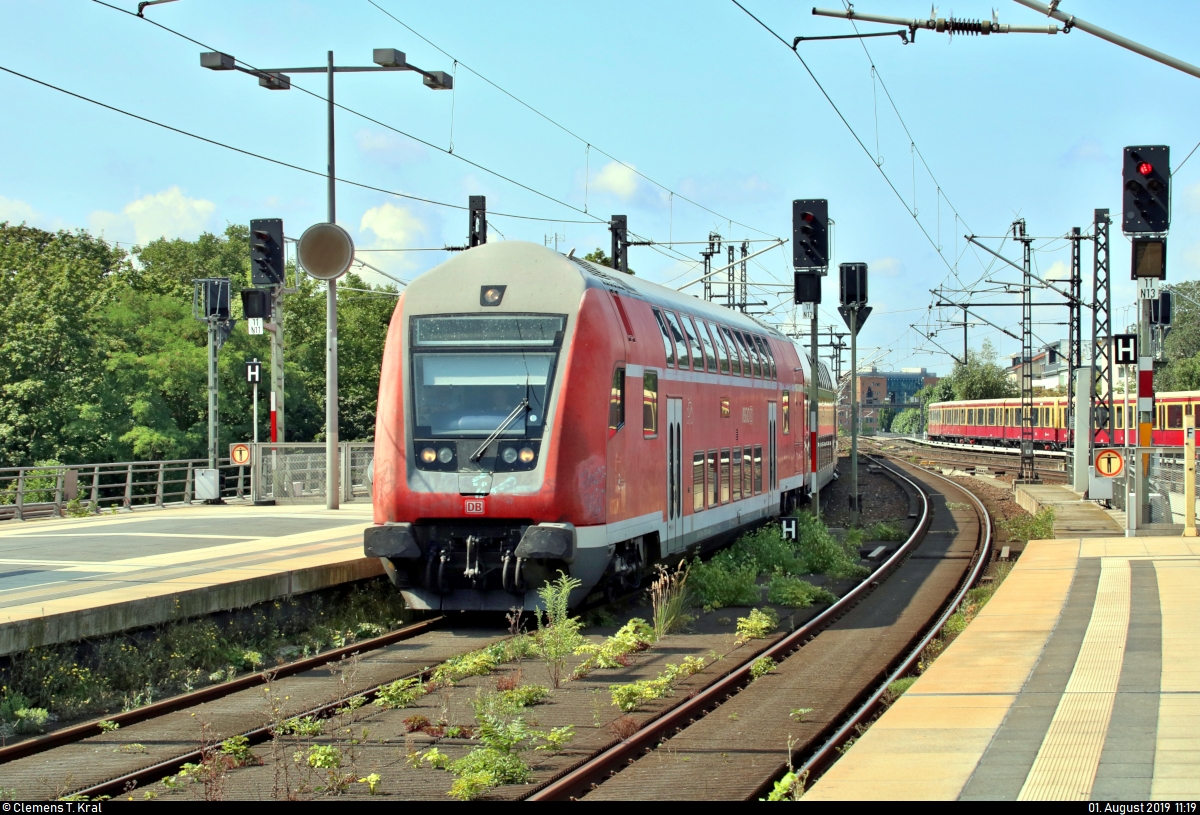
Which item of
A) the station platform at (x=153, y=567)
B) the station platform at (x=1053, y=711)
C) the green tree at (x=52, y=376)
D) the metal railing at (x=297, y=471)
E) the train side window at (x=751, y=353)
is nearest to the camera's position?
the station platform at (x=1053, y=711)

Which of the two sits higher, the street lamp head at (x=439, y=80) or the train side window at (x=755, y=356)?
Result: the street lamp head at (x=439, y=80)

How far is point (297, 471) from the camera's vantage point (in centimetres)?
2761

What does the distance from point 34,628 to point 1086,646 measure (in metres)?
8.72

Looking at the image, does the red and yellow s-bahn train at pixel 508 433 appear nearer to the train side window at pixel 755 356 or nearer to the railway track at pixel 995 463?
the train side window at pixel 755 356

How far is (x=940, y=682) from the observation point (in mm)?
9516

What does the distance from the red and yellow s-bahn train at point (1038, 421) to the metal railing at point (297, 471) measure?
19717 mm

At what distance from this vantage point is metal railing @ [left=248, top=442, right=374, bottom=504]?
26656 mm

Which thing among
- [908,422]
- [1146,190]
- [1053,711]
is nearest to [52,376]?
[1146,190]

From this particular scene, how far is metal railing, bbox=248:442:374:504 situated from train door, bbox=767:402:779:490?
8886 mm

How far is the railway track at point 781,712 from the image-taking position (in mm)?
7488

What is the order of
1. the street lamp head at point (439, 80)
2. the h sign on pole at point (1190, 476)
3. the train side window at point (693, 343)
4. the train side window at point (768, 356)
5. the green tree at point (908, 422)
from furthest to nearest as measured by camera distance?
the green tree at point (908, 422) → the train side window at point (768, 356) → the street lamp head at point (439, 80) → the h sign on pole at point (1190, 476) → the train side window at point (693, 343)

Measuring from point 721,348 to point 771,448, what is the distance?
439 centimetres

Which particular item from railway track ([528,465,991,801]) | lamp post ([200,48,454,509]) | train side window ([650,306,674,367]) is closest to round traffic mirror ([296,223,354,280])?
lamp post ([200,48,454,509])

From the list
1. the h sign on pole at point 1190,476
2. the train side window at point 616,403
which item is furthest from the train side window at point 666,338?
the h sign on pole at point 1190,476
